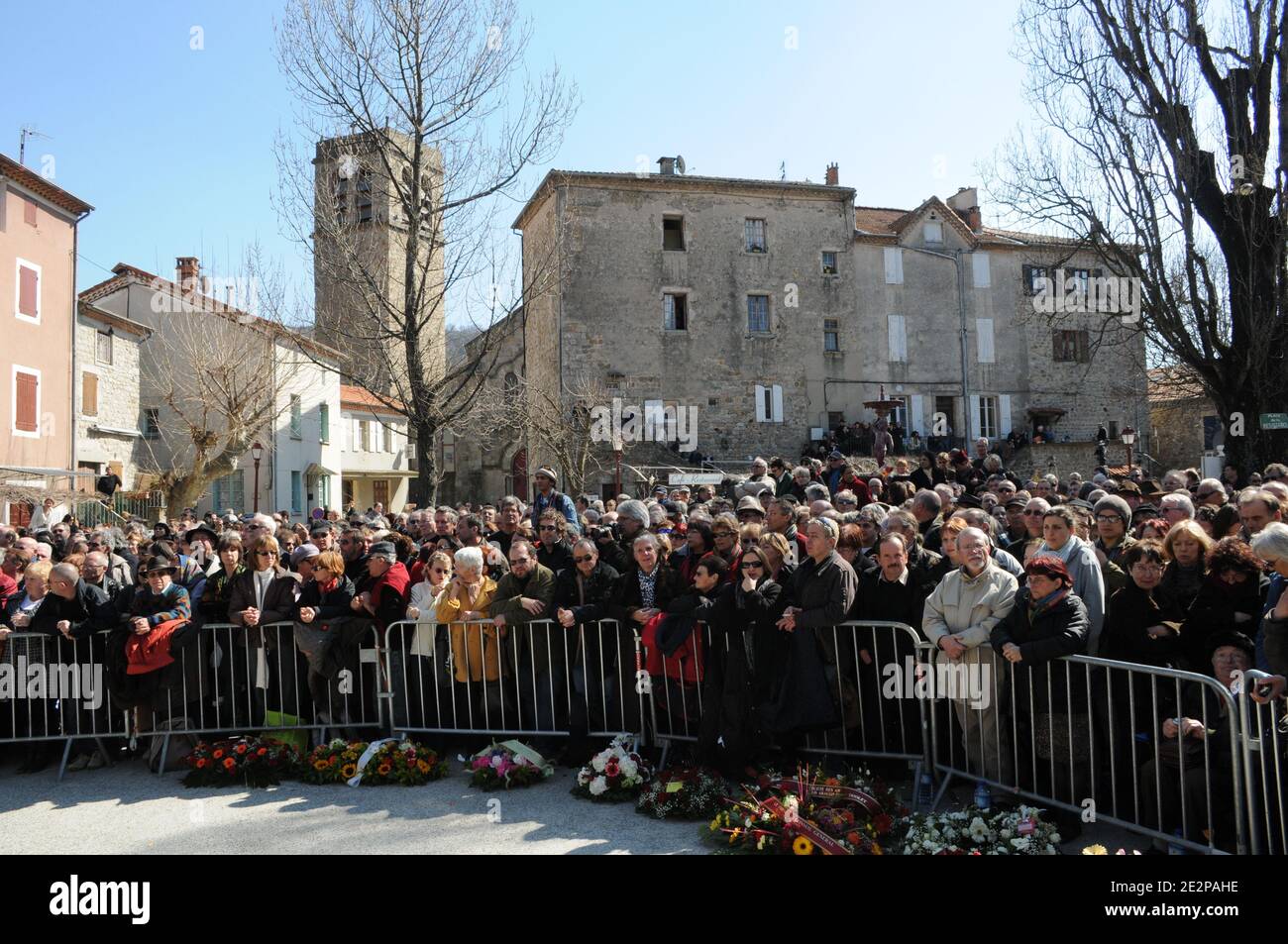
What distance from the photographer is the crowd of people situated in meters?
5.15

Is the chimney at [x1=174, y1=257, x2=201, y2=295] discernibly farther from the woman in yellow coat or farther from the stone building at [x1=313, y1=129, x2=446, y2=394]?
the woman in yellow coat

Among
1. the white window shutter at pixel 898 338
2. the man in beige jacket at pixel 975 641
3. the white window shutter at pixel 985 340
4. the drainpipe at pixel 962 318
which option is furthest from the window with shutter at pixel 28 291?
the white window shutter at pixel 985 340

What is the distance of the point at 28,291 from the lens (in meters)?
24.0

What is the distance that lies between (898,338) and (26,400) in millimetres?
29867

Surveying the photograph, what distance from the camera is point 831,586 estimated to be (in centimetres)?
605

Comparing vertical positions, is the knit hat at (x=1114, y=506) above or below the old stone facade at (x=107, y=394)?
below

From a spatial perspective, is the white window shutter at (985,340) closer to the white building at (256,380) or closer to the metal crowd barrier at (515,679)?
the white building at (256,380)

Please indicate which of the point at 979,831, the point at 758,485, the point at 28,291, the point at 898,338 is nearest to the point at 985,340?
the point at 898,338

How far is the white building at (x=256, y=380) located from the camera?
2627 centimetres

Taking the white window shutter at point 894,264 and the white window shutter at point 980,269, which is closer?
the white window shutter at point 894,264

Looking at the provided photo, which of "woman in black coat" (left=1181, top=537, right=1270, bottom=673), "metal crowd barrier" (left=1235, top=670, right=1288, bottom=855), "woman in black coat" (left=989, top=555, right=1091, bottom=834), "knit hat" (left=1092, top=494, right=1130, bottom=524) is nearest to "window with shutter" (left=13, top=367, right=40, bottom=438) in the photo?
"knit hat" (left=1092, top=494, right=1130, bottom=524)

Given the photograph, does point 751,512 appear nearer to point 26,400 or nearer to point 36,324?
point 26,400

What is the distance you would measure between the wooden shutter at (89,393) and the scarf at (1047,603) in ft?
92.2

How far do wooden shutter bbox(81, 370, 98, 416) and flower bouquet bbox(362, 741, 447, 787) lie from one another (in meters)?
24.6
